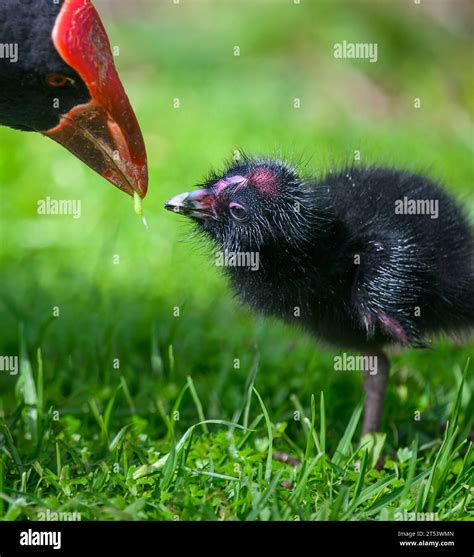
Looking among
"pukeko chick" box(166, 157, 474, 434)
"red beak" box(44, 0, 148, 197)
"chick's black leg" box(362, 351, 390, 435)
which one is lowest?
Answer: "chick's black leg" box(362, 351, 390, 435)

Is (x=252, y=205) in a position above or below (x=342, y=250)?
above

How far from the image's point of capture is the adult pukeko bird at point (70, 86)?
2928 mm

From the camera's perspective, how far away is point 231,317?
477 centimetres

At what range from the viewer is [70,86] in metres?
3.01

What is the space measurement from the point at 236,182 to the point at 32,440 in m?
1.16

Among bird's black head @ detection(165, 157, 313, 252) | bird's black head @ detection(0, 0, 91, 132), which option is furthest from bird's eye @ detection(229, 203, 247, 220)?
bird's black head @ detection(0, 0, 91, 132)

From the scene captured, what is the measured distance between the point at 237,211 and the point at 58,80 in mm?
711

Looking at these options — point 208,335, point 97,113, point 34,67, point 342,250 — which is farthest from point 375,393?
point 34,67

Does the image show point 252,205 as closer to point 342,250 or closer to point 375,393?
point 342,250

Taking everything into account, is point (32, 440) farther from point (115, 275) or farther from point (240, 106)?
point (240, 106)

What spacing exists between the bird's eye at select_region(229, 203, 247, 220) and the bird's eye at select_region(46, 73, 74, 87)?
2.14 ft

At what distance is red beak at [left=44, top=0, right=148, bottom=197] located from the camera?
292cm

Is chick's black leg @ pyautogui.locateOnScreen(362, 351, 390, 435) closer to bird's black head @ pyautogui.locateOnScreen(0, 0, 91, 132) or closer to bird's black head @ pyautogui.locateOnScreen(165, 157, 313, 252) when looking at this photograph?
bird's black head @ pyautogui.locateOnScreen(165, 157, 313, 252)

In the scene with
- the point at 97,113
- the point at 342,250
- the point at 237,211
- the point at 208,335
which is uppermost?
the point at 97,113
